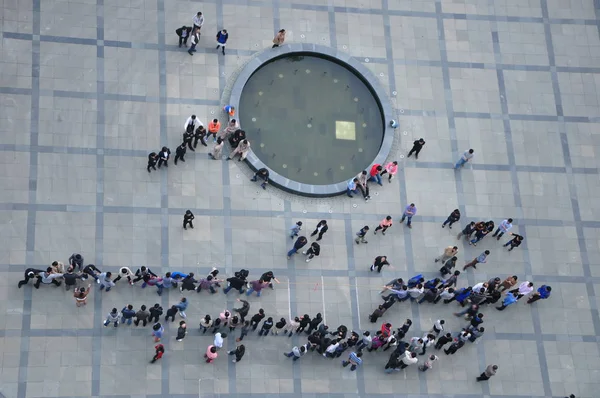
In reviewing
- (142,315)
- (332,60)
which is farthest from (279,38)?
(142,315)

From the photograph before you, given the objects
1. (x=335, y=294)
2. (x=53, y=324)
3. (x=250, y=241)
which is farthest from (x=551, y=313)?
(x=53, y=324)

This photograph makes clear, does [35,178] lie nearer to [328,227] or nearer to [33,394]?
[33,394]

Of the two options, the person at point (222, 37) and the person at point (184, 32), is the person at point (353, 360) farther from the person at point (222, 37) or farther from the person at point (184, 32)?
the person at point (184, 32)

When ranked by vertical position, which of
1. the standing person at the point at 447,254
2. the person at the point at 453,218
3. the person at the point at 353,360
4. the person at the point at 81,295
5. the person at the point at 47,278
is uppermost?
the person at the point at 453,218

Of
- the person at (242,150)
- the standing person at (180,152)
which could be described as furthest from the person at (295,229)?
the standing person at (180,152)

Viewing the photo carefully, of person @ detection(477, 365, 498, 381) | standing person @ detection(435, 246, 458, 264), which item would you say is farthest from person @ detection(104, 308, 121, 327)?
person @ detection(477, 365, 498, 381)
